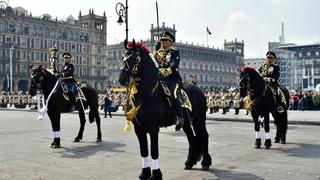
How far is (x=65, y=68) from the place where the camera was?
1377 cm

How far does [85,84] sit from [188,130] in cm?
649

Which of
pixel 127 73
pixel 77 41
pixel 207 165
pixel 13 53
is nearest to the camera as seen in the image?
pixel 127 73

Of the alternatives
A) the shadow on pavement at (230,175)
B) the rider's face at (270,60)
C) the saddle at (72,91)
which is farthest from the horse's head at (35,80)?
the rider's face at (270,60)

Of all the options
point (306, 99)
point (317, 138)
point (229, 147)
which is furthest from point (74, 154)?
point (306, 99)

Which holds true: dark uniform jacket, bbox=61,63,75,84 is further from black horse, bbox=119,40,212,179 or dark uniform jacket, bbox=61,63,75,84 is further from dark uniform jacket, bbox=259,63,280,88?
black horse, bbox=119,40,212,179

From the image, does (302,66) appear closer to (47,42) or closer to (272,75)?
(47,42)

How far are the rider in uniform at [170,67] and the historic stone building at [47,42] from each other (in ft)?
266

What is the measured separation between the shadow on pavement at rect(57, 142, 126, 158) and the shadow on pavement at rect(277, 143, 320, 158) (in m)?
4.65

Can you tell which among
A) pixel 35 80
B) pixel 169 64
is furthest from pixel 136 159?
pixel 35 80

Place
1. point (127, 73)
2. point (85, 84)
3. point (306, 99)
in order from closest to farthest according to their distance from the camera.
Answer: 1. point (127, 73)
2. point (85, 84)
3. point (306, 99)

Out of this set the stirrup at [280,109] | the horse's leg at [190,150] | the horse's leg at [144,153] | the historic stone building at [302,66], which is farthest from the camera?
the historic stone building at [302,66]

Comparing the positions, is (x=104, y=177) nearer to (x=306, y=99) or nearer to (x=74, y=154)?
(x=74, y=154)

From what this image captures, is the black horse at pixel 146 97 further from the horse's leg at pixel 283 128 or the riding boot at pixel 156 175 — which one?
the horse's leg at pixel 283 128

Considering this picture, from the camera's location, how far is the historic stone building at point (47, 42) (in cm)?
9606
